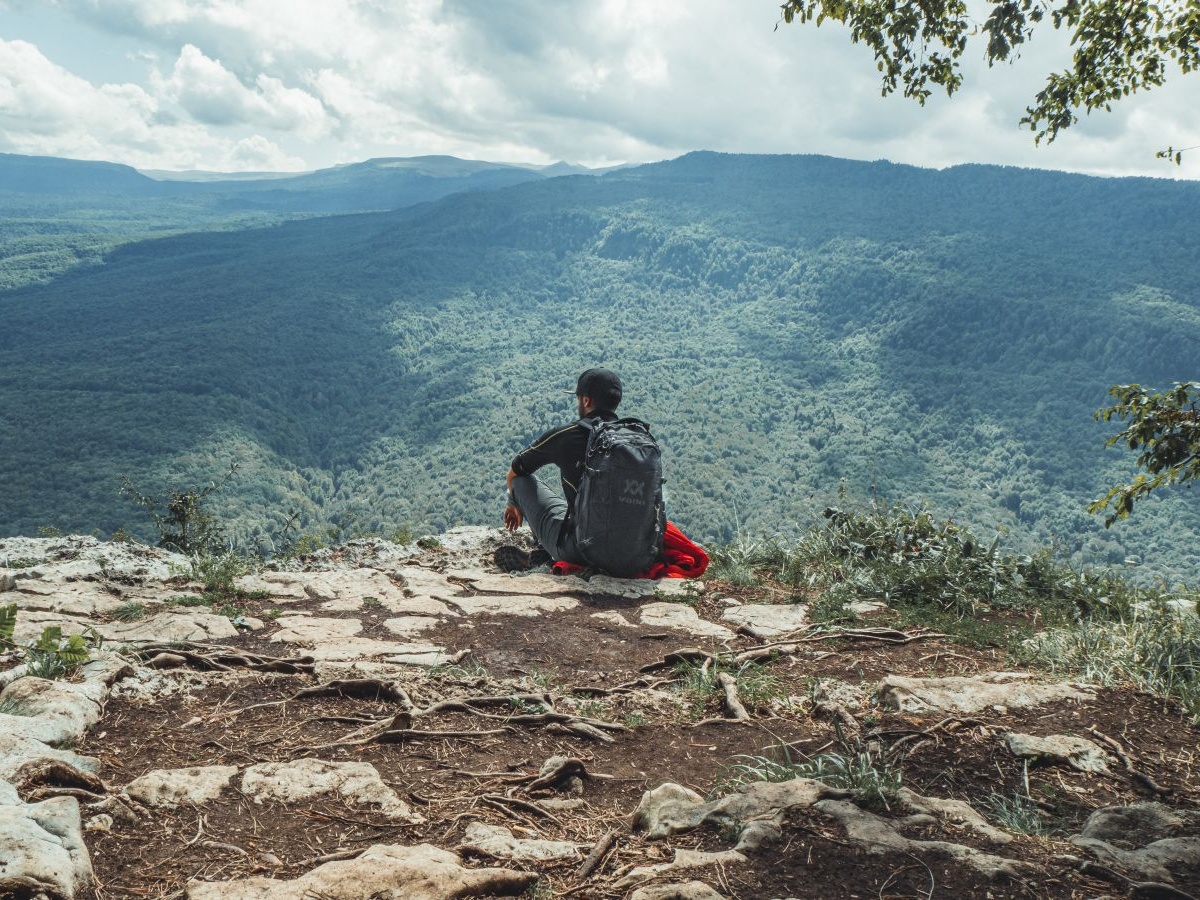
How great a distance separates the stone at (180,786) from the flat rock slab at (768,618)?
10.8ft

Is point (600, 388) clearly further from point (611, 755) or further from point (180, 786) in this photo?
point (180, 786)

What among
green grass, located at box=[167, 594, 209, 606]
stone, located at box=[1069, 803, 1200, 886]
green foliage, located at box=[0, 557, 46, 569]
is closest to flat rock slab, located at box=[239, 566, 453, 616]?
green grass, located at box=[167, 594, 209, 606]

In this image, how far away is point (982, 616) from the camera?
17.9 feet

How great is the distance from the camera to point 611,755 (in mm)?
3340

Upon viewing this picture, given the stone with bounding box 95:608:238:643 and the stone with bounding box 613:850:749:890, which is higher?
the stone with bounding box 613:850:749:890

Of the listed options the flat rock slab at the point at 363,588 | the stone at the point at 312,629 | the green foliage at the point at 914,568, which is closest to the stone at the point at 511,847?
the stone at the point at 312,629

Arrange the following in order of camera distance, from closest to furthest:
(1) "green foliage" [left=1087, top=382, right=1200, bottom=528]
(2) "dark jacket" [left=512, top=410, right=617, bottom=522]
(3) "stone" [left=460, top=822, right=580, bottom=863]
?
(3) "stone" [left=460, top=822, right=580, bottom=863] < (1) "green foliage" [left=1087, top=382, right=1200, bottom=528] < (2) "dark jacket" [left=512, top=410, right=617, bottom=522]

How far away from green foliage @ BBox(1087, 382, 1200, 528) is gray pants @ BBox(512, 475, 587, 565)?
3.92 meters

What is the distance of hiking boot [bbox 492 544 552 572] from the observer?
700 cm

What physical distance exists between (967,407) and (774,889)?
11284cm

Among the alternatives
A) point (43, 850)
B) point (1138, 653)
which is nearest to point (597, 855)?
point (43, 850)

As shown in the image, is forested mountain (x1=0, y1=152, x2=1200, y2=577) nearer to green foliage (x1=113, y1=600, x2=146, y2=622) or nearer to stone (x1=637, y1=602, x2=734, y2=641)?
stone (x1=637, y1=602, x2=734, y2=641)

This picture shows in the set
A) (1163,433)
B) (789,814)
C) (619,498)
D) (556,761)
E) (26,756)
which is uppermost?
(1163,433)

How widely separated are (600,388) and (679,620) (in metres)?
2.10
